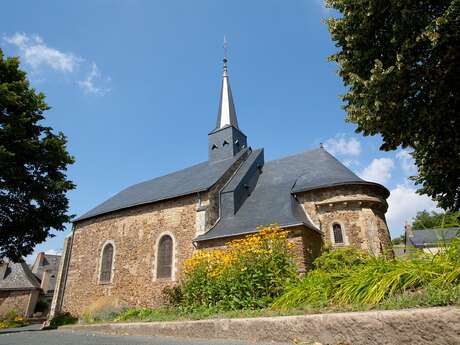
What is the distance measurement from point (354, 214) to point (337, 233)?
103cm

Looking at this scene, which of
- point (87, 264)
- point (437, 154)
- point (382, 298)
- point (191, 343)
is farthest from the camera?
point (87, 264)

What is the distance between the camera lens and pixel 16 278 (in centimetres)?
3025

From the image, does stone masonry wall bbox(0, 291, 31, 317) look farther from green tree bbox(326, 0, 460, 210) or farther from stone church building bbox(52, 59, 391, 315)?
green tree bbox(326, 0, 460, 210)

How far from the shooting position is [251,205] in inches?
558

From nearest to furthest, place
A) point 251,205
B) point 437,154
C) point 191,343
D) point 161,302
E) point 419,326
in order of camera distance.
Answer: point 419,326 < point 191,343 < point 437,154 < point 161,302 < point 251,205

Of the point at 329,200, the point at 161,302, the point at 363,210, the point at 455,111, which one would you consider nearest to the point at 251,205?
the point at 329,200

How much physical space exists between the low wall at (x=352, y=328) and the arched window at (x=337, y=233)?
27.5 feet

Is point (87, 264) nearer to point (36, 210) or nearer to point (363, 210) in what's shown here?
point (36, 210)

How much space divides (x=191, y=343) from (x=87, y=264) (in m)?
15.4

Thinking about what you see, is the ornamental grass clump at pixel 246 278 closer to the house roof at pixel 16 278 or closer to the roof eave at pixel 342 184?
the roof eave at pixel 342 184

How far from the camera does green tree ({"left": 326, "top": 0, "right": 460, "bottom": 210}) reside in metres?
6.22

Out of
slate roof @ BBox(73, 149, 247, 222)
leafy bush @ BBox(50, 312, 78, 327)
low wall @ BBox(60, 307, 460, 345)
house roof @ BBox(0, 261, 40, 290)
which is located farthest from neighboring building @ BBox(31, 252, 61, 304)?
low wall @ BBox(60, 307, 460, 345)

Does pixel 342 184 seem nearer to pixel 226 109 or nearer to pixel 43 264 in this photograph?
pixel 226 109

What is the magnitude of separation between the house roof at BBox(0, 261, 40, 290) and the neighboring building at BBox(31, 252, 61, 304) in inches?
147
